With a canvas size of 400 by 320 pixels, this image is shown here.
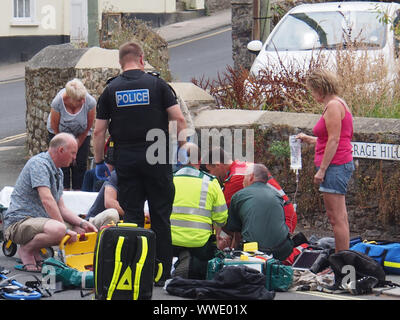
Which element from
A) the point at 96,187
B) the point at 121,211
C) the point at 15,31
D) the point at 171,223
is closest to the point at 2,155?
the point at 96,187

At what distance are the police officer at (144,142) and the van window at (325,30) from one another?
487cm

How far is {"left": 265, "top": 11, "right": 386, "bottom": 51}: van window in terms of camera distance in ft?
41.8

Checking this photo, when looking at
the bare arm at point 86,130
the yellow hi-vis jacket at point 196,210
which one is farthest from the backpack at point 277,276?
the bare arm at point 86,130

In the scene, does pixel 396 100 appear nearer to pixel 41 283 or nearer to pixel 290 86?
pixel 290 86

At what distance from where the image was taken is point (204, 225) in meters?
8.16

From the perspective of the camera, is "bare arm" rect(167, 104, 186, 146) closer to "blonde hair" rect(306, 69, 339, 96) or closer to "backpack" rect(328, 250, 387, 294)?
"blonde hair" rect(306, 69, 339, 96)

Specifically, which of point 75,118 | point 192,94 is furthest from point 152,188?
point 192,94

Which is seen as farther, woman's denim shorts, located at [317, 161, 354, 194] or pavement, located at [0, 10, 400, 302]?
woman's denim shorts, located at [317, 161, 354, 194]

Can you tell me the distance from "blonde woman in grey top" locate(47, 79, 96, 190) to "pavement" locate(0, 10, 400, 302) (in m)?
1.28

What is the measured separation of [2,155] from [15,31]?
11581 mm

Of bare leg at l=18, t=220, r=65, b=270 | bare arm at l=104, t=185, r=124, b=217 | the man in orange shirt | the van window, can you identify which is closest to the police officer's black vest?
bare leg at l=18, t=220, r=65, b=270

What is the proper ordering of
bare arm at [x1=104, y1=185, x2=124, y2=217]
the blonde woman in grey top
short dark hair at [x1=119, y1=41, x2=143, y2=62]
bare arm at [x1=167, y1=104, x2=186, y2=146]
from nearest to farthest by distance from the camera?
1. bare arm at [x1=167, y1=104, x2=186, y2=146]
2. short dark hair at [x1=119, y1=41, x2=143, y2=62]
3. bare arm at [x1=104, y1=185, x2=124, y2=217]
4. the blonde woman in grey top

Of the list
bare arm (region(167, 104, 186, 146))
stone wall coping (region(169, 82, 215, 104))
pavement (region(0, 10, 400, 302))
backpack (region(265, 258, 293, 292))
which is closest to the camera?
pavement (region(0, 10, 400, 302))

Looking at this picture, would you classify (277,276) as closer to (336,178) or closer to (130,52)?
(336,178)
